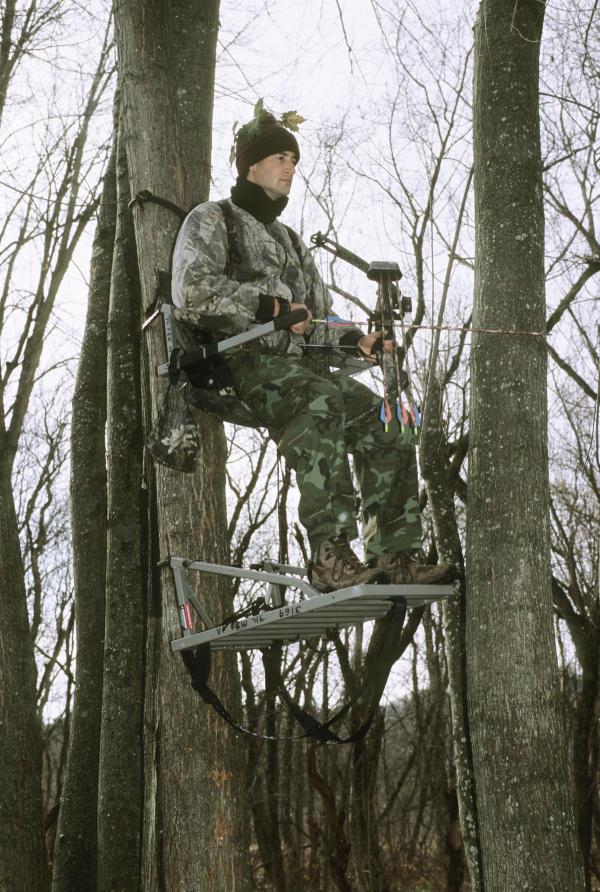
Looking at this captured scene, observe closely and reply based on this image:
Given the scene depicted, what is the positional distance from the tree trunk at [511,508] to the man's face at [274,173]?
2.82 ft

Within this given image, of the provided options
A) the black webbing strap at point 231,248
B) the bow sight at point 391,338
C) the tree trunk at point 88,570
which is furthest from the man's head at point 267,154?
the tree trunk at point 88,570

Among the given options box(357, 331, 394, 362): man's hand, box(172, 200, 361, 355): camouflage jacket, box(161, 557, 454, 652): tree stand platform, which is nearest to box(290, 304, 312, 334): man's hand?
box(172, 200, 361, 355): camouflage jacket

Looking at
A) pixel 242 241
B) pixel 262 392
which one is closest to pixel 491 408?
pixel 262 392

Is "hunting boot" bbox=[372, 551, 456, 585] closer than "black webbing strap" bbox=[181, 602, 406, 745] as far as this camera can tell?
No

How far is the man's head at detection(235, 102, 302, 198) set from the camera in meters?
4.07

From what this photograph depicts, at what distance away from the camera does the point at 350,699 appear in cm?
345

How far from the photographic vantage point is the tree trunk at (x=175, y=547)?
11.0 feet

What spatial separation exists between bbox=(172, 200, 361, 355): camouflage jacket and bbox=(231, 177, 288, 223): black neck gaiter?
28 mm

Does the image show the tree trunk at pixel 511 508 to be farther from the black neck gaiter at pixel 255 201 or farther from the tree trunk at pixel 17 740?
the tree trunk at pixel 17 740

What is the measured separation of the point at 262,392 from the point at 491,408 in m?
0.92

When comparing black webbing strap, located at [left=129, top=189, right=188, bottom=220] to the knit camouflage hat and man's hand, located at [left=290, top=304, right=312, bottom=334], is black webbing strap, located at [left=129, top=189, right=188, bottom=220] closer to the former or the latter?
the knit camouflage hat

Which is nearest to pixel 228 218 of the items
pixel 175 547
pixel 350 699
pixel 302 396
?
pixel 302 396

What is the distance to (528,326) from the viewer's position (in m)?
3.73

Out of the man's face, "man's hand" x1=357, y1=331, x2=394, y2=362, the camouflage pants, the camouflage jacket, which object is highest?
the man's face
